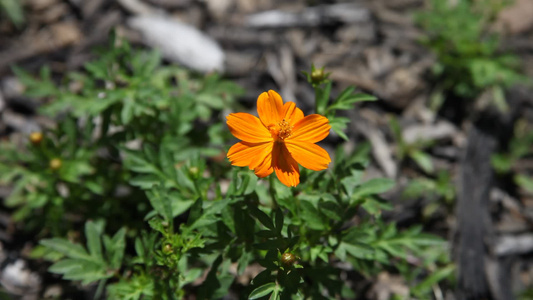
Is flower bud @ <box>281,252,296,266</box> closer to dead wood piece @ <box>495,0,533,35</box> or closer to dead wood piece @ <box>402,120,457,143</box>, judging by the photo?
dead wood piece @ <box>402,120,457,143</box>

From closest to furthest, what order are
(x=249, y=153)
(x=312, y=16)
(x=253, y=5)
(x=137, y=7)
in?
(x=249, y=153)
(x=137, y=7)
(x=312, y=16)
(x=253, y=5)

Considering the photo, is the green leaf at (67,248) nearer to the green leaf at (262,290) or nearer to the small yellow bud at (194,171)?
the small yellow bud at (194,171)

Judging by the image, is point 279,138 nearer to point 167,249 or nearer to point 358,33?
point 167,249

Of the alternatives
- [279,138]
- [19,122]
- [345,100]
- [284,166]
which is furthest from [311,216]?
[19,122]

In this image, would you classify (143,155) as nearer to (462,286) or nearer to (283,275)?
(283,275)

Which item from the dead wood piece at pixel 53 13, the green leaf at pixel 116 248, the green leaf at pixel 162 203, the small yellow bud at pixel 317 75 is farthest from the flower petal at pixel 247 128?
the dead wood piece at pixel 53 13

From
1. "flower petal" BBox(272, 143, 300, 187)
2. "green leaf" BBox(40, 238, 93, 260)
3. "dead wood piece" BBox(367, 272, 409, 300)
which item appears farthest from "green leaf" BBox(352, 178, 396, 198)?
"green leaf" BBox(40, 238, 93, 260)
